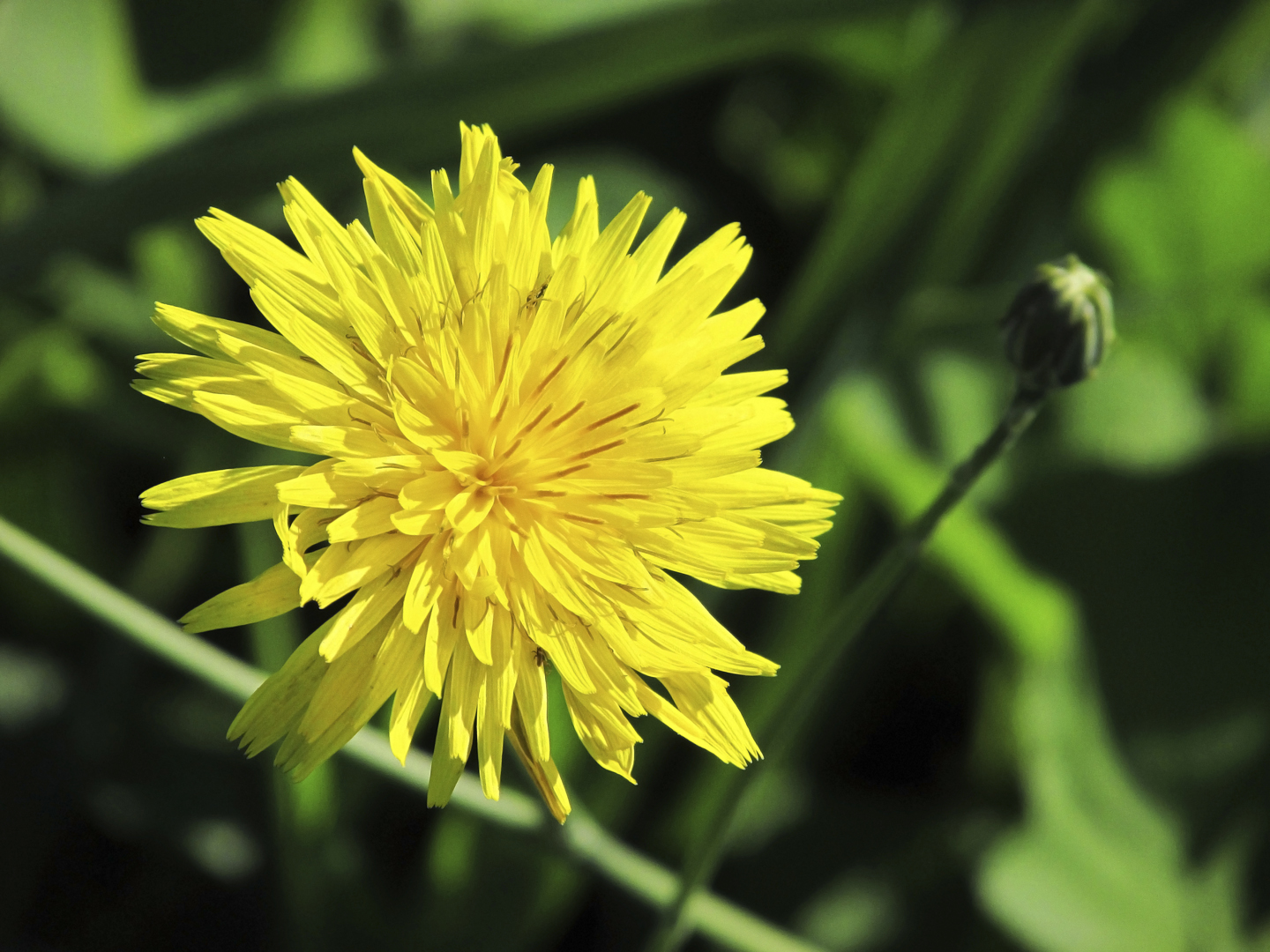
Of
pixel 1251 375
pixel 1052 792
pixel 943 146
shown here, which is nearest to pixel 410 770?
pixel 1052 792

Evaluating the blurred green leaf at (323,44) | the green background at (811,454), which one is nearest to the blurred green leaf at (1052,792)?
the green background at (811,454)

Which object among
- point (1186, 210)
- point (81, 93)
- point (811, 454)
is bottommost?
point (81, 93)

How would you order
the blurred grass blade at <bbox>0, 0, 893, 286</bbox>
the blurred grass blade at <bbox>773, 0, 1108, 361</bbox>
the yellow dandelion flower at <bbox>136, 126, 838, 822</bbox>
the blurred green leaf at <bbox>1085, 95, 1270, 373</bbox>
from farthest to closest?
the blurred green leaf at <bbox>1085, 95, 1270, 373</bbox>
the blurred grass blade at <bbox>773, 0, 1108, 361</bbox>
the blurred grass blade at <bbox>0, 0, 893, 286</bbox>
the yellow dandelion flower at <bbox>136, 126, 838, 822</bbox>

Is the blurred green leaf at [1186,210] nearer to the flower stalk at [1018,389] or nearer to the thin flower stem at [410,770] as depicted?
the flower stalk at [1018,389]

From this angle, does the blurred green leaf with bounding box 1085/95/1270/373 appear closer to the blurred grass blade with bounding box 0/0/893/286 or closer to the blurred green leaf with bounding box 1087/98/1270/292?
the blurred green leaf with bounding box 1087/98/1270/292

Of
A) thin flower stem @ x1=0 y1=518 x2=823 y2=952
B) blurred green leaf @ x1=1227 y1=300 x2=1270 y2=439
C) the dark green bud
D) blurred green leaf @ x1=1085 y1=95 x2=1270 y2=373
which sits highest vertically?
blurred green leaf @ x1=1085 y1=95 x2=1270 y2=373

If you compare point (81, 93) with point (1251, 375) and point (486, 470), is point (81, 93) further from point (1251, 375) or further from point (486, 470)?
point (1251, 375)

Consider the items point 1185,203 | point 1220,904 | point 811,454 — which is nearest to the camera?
point 811,454

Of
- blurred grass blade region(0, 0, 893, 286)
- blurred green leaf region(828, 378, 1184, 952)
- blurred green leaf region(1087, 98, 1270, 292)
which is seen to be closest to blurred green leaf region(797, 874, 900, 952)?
blurred green leaf region(828, 378, 1184, 952)
